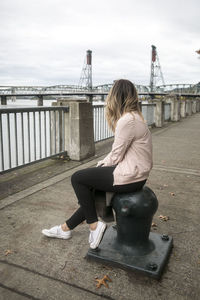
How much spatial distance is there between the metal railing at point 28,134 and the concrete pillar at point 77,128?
12 cm

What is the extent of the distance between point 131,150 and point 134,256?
3.15ft

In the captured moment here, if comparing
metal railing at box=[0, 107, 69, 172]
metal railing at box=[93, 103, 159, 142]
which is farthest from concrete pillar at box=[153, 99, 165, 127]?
metal railing at box=[0, 107, 69, 172]

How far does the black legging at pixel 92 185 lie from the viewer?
262 cm

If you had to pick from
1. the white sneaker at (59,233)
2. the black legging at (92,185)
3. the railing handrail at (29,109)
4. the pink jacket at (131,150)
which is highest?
the railing handrail at (29,109)

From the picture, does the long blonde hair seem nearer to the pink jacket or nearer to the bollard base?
the pink jacket

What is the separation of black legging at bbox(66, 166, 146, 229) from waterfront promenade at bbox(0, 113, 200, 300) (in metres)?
0.47

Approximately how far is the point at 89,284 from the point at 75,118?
4495mm

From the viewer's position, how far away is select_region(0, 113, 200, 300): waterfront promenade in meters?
2.33

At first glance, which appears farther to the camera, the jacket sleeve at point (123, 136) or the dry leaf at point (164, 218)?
the dry leaf at point (164, 218)

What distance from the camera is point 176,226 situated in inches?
137

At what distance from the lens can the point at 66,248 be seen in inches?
116

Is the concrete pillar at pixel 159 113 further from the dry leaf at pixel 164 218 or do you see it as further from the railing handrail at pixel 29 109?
the dry leaf at pixel 164 218

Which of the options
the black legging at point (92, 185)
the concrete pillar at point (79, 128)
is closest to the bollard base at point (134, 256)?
the black legging at point (92, 185)

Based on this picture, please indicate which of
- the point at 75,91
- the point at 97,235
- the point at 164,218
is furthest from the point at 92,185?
the point at 75,91
